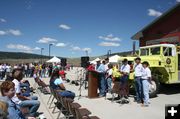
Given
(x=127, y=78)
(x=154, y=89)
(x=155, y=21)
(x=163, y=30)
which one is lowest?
(x=154, y=89)

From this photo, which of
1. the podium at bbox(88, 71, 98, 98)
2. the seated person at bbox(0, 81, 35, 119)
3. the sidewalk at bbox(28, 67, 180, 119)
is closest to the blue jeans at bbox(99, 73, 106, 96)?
the podium at bbox(88, 71, 98, 98)

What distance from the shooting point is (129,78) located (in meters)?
13.6

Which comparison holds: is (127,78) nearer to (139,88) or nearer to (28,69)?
(139,88)

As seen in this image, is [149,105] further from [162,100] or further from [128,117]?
[128,117]

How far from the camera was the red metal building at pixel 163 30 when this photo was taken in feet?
71.1

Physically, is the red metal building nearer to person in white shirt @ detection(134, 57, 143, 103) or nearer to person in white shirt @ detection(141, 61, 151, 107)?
person in white shirt @ detection(134, 57, 143, 103)

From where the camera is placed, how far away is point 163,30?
23.2 m

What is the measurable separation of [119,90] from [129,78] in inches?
80.9

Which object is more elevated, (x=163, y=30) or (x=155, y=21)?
(x=155, y=21)

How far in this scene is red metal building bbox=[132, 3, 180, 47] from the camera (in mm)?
21672

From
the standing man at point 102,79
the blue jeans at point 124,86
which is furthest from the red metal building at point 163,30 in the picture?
the blue jeans at point 124,86

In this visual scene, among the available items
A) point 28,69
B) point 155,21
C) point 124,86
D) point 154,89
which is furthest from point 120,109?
point 28,69

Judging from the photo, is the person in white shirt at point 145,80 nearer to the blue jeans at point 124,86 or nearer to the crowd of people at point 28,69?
the blue jeans at point 124,86

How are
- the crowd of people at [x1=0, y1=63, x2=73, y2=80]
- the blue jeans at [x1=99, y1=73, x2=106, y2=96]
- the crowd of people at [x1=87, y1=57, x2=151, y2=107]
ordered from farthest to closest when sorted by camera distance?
the crowd of people at [x1=0, y1=63, x2=73, y2=80] → the blue jeans at [x1=99, y1=73, x2=106, y2=96] → the crowd of people at [x1=87, y1=57, x2=151, y2=107]
